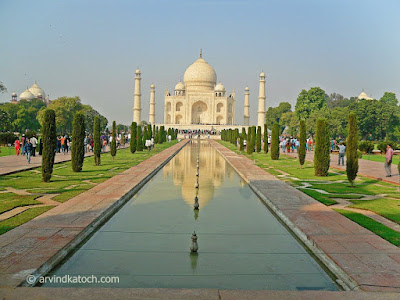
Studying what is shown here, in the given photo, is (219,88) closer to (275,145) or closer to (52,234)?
(275,145)

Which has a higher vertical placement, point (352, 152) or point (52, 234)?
point (352, 152)

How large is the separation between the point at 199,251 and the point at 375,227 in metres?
2.25

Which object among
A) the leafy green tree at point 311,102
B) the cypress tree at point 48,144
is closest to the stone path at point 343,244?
the cypress tree at point 48,144

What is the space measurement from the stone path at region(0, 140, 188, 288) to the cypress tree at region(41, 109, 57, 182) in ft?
5.67

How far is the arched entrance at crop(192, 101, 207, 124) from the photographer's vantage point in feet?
191

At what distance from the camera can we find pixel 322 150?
10820 millimetres

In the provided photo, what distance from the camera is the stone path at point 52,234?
139 inches

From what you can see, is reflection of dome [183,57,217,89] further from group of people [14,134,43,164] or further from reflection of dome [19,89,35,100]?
group of people [14,134,43,164]

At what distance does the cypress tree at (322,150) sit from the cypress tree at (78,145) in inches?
230

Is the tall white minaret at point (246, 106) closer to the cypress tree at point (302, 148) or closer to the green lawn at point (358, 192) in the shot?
the cypress tree at point (302, 148)

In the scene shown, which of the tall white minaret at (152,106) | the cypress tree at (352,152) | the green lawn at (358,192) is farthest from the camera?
the tall white minaret at (152,106)

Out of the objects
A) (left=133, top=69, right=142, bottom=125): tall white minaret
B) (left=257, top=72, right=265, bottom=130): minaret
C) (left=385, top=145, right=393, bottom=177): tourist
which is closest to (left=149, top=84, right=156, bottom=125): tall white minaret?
(left=133, top=69, right=142, bottom=125): tall white minaret

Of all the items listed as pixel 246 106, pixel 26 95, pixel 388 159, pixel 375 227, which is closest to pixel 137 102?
pixel 246 106

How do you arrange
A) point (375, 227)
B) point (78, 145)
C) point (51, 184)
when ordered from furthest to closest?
point (78, 145) → point (51, 184) → point (375, 227)
